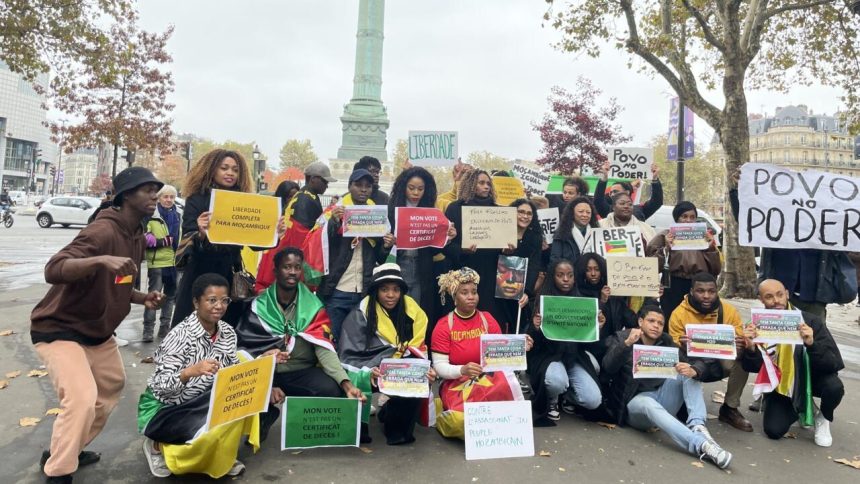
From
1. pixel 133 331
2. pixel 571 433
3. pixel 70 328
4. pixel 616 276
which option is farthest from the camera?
pixel 133 331

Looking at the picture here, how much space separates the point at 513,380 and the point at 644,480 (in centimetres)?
112

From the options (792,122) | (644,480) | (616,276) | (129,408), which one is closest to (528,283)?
(616,276)

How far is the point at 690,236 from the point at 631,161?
3.43 metres

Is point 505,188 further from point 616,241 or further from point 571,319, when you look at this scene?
point 571,319

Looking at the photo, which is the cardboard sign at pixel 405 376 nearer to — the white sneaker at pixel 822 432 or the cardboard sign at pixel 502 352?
the cardboard sign at pixel 502 352

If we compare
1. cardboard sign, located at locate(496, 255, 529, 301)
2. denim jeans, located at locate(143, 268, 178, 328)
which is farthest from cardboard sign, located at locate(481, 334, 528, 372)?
denim jeans, located at locate(143, 268, 178, 328)

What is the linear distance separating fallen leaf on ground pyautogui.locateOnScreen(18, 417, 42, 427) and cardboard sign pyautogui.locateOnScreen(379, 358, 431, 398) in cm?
284

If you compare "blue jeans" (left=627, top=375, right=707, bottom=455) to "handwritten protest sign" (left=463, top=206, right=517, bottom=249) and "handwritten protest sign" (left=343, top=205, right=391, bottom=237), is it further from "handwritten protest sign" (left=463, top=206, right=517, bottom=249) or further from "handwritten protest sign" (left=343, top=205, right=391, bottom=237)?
"handwritten protest sign" (left=343, top=205, right=391, bottom=237)

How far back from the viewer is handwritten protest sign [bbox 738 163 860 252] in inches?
202

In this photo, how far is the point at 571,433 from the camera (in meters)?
4.54

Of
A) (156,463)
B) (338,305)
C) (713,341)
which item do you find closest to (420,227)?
(338,305)

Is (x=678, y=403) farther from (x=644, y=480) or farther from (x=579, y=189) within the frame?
(x=579, y=189)

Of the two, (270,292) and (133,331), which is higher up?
(270,292)

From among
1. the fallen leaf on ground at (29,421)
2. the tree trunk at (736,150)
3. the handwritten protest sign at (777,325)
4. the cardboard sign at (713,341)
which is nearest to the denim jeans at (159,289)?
the fallen leaf on ground at (29,421)
